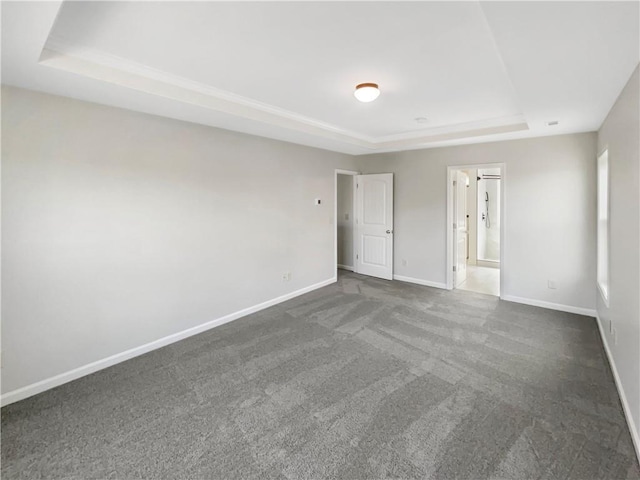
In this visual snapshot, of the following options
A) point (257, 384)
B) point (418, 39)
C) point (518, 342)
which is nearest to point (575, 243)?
point (518, 342)

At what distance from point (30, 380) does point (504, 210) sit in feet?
18.4

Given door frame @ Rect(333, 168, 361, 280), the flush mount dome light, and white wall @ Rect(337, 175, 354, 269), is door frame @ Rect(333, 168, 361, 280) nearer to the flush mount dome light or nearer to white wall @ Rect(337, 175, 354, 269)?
white wall @ Rect(337, 175, 354, 269)

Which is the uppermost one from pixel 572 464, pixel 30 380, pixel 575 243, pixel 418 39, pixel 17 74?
pixel 418 39

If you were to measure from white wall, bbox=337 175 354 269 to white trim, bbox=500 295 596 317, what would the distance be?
9.82 feet

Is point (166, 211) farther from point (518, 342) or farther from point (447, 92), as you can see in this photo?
point (518, 342)

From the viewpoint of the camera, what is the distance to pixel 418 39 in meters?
2.02

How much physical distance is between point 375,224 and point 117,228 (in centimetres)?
427

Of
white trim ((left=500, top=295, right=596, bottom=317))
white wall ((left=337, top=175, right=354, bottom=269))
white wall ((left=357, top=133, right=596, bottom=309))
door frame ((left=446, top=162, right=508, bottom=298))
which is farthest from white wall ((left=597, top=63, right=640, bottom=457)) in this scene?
white wall ((left=337, top=175, right=354, bottom=269))

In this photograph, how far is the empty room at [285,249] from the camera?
1814 mm

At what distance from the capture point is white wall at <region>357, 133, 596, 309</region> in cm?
393

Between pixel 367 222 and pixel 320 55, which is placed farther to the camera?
pixel 367 222

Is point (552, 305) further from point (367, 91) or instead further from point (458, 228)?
point (367, 91)

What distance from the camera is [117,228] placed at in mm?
2889

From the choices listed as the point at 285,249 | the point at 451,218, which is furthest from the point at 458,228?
the point at 285,249
